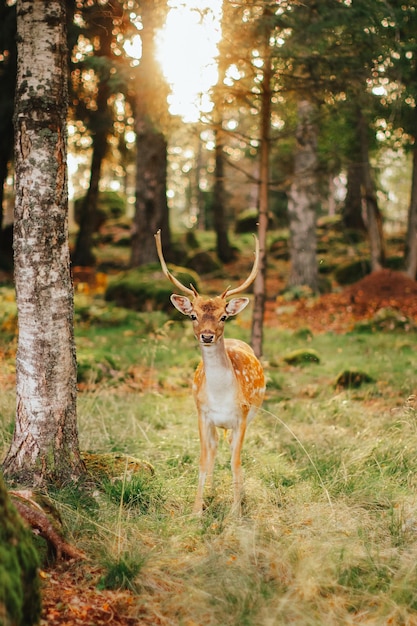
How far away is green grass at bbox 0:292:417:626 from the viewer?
358 cm

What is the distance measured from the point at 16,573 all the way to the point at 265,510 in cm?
235

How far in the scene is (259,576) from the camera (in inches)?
145

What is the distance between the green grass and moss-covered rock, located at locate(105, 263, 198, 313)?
5414mm

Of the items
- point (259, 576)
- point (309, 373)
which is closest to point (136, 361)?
point (309, 373)

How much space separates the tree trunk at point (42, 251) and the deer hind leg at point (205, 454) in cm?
101

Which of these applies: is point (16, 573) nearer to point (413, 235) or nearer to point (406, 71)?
point (406, 71)

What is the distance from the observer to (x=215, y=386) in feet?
16.8

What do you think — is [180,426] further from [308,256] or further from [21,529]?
[308,256]

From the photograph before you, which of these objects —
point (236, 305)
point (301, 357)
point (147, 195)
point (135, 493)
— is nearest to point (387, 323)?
point (301, 357)

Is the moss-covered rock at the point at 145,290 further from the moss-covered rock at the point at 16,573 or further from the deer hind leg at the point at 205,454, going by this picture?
the moss-covered rock at the point at 16,573

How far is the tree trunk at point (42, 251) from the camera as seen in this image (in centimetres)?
473

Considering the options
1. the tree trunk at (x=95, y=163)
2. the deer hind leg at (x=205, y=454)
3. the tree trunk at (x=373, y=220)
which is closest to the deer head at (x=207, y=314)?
the deer hind leg at (x=205, y=454)

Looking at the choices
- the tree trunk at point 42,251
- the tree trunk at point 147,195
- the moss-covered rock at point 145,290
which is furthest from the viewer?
the tree trunk at point 147,195

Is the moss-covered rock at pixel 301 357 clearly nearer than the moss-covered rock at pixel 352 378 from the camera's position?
No
